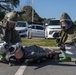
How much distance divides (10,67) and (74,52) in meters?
1.87

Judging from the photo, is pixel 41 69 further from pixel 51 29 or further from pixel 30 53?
pixel 51 29

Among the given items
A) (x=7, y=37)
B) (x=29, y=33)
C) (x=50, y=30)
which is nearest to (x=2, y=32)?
(x=7, y=37)

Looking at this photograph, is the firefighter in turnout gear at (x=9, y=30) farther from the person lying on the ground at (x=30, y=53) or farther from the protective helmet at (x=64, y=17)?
the protective helmet at (x=64, y=17)

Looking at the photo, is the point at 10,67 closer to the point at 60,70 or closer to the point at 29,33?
the point at 60,70

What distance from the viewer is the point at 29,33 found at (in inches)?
1086

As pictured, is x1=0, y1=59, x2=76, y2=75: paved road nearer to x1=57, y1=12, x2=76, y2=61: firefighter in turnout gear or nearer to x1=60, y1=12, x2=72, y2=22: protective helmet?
x1=57, y1=12, x2=76, y2=61: firefighter in turnout gear

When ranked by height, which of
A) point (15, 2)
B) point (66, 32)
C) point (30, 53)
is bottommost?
point (15, 2)

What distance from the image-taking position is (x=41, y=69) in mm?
9188

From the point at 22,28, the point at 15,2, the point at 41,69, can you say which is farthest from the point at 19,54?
the point at 15,2

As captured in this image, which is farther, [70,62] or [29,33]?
[29,33]

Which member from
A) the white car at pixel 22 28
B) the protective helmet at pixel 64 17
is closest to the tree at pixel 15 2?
the white car at pixel 22 28

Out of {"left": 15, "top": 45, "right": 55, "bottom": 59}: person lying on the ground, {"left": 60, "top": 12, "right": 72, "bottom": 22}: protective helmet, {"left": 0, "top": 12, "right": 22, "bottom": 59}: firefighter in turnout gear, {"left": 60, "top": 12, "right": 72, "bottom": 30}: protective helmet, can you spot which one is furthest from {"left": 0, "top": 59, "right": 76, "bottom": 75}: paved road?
{"left": 60, "top": 12, "right": 72, "bottom": 22}: protective helmet

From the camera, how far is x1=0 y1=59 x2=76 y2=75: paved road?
8.61 m

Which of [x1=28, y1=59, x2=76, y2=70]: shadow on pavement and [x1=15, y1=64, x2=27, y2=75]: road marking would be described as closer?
[x1=15, y1=64, x2=27, y2=75]: road marking
